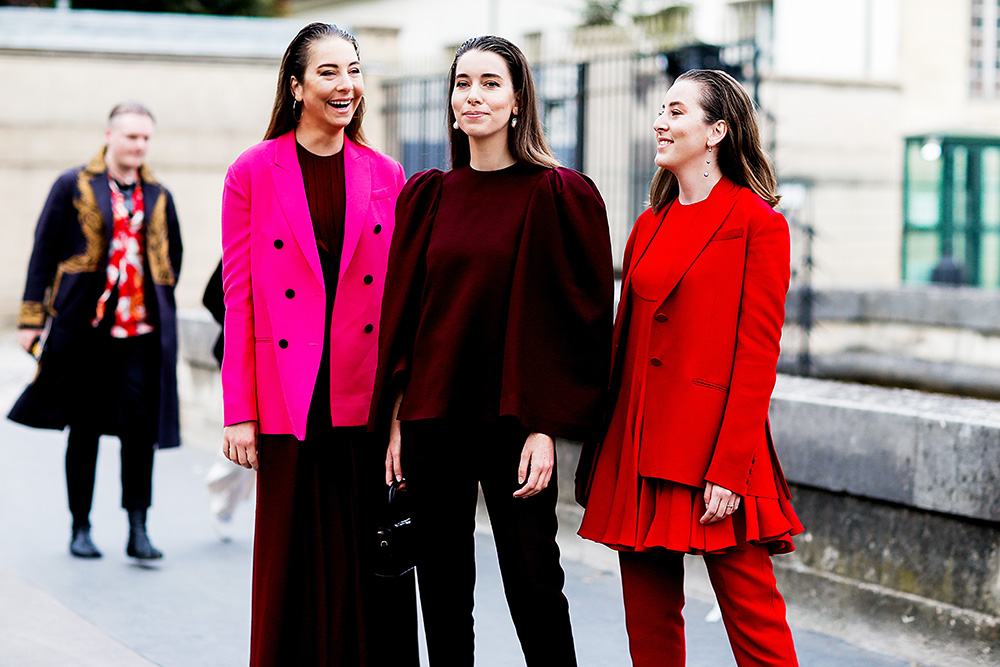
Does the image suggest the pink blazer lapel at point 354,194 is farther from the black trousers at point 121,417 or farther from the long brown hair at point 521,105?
the black trousers at point 121,417

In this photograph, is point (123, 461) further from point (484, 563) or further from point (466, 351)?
point (466, 351)

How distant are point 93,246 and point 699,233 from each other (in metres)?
3.68

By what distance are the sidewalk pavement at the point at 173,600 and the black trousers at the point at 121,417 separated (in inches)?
13.5

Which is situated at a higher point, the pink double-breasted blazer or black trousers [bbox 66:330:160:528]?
the pink double-breasted blazer

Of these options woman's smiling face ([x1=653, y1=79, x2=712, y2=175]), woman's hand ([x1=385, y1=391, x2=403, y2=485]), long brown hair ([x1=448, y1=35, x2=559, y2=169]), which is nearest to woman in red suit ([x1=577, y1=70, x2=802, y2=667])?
woman's smiling face ([x1=653, y1=79, x2=712, y2=175])

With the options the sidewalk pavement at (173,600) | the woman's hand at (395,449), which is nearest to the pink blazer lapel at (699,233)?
the woman's hand at (395,449)

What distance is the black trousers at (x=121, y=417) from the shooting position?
5.78 metres

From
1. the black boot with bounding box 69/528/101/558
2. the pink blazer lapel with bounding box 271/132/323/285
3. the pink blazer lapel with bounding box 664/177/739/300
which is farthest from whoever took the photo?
the black boot with bounding box 69/528/101/558

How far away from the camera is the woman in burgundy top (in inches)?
126

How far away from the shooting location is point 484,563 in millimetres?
5766

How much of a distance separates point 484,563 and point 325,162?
8.98 ft

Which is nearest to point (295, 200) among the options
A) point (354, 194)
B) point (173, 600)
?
point (354, 194)

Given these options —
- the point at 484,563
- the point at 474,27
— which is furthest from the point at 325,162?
the point at 474,27

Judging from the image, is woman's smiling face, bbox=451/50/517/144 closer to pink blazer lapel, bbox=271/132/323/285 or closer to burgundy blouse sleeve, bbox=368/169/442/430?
burgundy blouse sleeve, bbox=368/169/442/430
